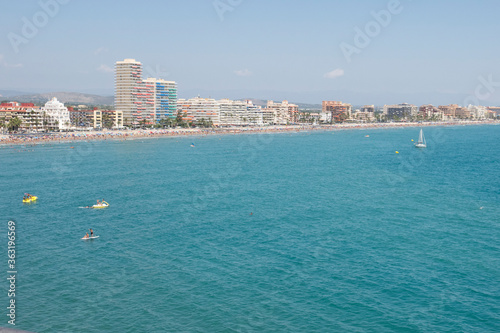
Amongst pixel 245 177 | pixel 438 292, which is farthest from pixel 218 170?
pixel 438 292

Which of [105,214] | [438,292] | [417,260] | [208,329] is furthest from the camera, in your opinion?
[105,214]

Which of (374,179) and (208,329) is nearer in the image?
(208,329)

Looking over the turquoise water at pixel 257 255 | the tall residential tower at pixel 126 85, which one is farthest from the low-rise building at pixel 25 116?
the turquoise water at pixel 257 255

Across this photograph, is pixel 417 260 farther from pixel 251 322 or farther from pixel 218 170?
pixel 218 170

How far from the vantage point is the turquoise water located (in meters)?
20.5

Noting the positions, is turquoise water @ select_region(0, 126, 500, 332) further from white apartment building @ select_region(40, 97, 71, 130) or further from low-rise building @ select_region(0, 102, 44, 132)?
white apartment building @ select_region(40, 97, 71, 130)

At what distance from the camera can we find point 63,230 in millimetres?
33562

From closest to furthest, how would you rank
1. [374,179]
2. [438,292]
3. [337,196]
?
1. [438,292]
2. [337,196]
3. [374,179]

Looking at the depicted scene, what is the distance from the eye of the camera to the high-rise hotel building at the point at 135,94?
18100 centimetres

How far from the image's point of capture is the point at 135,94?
182 metres

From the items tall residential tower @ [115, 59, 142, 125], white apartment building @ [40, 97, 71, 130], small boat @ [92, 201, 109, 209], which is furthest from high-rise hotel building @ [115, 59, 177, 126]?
small boat @ [92, 201, 109, 209]

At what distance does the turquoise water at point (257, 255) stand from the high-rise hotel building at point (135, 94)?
417 feet

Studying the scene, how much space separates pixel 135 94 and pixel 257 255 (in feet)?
539

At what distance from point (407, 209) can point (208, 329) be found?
86.5 ft
